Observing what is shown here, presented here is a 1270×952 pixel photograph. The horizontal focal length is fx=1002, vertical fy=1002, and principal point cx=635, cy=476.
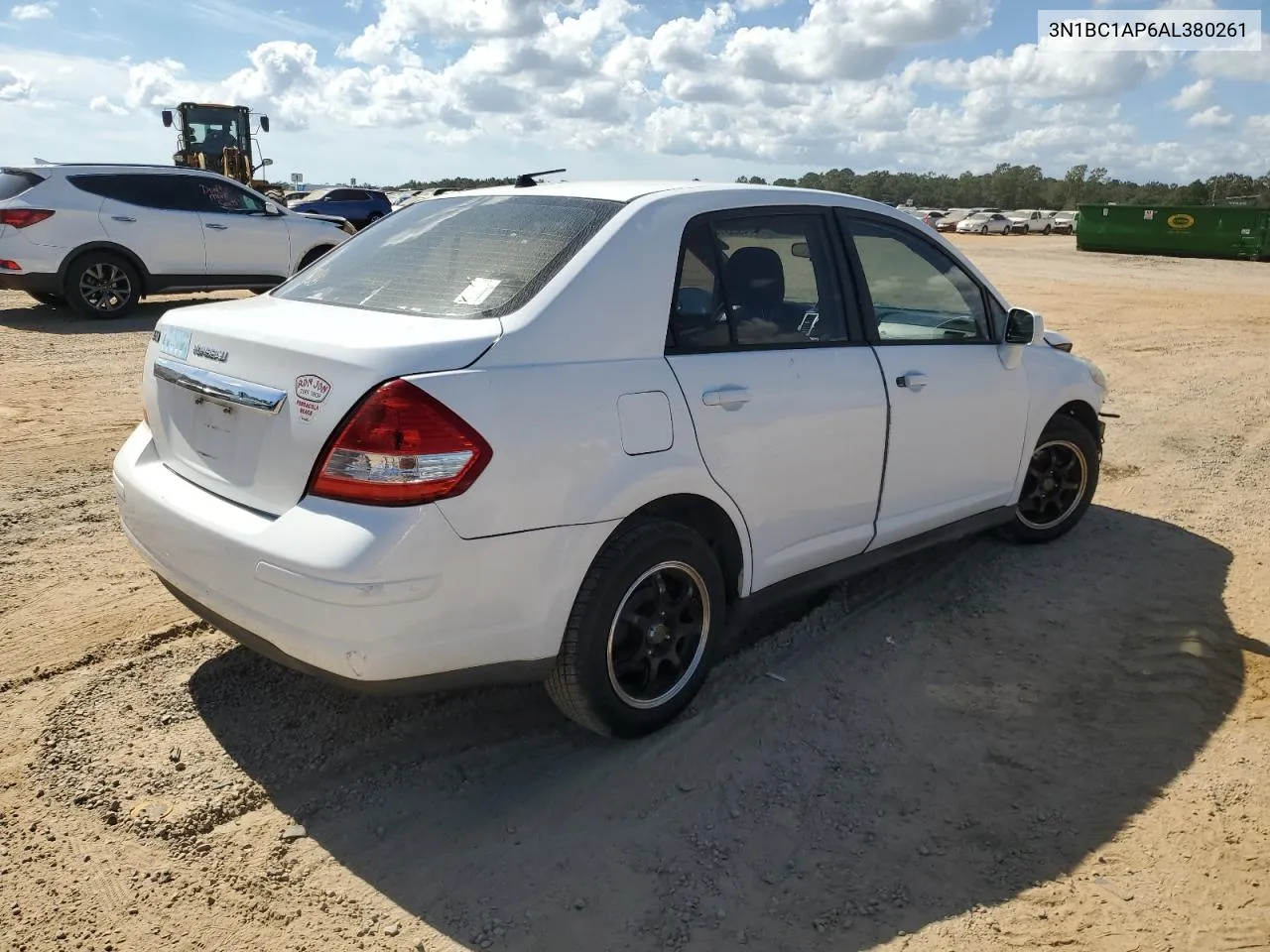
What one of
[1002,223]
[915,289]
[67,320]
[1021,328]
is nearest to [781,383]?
[915,289]

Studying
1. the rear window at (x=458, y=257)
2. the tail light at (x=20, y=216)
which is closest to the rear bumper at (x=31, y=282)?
the tail light at (x=20, y=216)

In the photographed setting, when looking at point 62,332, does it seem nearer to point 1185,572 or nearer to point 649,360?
point 649,360

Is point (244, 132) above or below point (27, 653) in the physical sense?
above

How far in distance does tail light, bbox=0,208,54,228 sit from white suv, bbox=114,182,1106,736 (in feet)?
29.9

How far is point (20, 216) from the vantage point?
1083cm

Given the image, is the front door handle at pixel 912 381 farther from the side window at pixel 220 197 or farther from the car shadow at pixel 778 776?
the side window at pixel 220 197

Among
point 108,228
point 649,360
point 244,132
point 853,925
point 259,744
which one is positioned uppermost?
point 244,132

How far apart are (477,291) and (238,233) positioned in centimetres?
1079

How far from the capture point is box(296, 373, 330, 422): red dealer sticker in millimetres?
2699

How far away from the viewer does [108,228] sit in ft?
37.3

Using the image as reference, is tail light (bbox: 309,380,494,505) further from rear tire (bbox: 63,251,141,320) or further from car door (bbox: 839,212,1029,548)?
rear tire (bbox: 63,251,141,320)

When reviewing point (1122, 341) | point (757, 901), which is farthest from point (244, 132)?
point (757, 901)

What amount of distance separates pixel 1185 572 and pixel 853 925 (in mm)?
3269

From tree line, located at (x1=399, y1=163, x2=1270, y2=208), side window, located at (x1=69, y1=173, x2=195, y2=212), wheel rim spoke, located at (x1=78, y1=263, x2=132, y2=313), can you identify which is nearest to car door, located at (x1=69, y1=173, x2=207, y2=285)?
side window, located at (x1=69, y1=173, x2=195, y2=212)
